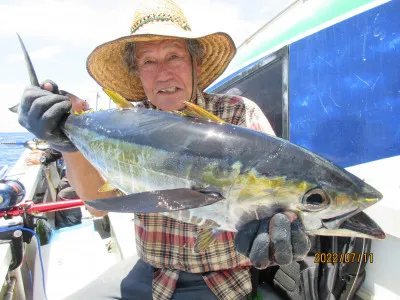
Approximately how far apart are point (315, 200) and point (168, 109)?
45.9 inches

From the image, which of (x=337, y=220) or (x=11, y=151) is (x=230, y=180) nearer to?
(x=337, y=220)

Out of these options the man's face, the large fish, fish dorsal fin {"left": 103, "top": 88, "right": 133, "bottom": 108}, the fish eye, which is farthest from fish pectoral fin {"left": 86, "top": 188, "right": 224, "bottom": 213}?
the man's face

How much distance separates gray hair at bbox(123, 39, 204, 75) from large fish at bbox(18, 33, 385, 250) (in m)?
0.83

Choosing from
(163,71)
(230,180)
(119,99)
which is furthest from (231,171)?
(163,71)

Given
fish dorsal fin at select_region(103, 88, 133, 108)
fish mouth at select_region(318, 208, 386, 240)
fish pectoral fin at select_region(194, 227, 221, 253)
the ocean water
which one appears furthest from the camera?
the ocean water

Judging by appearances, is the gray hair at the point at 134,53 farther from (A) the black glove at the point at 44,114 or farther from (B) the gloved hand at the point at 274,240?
(B) the gloved hand at the point at 274,240

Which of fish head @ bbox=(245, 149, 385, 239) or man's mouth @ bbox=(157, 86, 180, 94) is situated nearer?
fish head @ bbox=(245, 149, 385, 239)

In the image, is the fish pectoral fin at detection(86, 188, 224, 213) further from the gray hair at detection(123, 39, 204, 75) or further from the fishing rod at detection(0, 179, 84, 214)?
the fishing rod at detection(0, 179, 84, 214)

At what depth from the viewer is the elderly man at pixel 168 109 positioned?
1.87 m

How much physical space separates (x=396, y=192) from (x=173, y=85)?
140 centimetres

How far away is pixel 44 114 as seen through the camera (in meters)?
1.76

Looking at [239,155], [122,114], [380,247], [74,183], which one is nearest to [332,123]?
[380,247]

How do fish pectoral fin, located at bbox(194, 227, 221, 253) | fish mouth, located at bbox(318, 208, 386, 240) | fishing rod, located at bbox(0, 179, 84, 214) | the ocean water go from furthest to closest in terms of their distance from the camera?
the ocean water < fishing rod, located at bbox(0, 179, 84, 214) < fish pectoral fin, located at bbox(194, 227, 221, 253) < fish mouth, located at bbox(318, 208, 386, 240)

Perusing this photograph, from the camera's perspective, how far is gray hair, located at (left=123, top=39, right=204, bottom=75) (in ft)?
6.96
